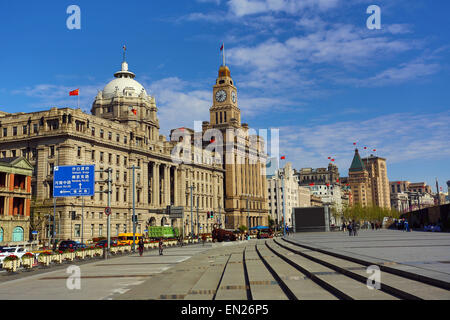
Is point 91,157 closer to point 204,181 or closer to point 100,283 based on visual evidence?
point 204,181

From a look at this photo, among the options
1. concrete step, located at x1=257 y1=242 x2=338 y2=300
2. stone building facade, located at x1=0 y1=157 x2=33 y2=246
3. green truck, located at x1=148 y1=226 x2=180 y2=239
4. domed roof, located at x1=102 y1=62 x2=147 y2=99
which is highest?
domed roof, located at x1=102 y1=62 x2=147 y2=99

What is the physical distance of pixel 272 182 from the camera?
18400 cm

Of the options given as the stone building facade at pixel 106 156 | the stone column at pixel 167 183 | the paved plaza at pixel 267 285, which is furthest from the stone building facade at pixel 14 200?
the paved plaza at pixel 267 285

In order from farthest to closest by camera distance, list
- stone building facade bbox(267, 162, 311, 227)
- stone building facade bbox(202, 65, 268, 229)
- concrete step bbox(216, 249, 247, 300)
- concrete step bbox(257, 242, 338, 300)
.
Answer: stone building facade bbox(267, 162, 311, 227) < stone building facade bbox(202, 65, 268, 229) < concrete step bbox(216, 249, 247, 300) < concrete step bbox(257, 242, 338, 300)

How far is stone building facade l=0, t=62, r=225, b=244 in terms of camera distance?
7350cm

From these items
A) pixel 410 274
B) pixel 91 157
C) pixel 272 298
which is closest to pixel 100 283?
pixel 272 298

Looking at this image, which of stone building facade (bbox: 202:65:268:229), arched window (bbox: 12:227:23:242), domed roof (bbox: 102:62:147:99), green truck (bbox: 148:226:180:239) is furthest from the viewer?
stone building facade (bbox: 202:65:268:229)

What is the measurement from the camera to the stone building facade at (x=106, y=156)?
73500 mm

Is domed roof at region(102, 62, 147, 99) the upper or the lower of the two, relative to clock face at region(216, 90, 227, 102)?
lower

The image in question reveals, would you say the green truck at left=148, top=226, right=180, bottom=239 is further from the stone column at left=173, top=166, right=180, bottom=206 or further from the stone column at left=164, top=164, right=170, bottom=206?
the stone column at left=173, top=166, right=180, bottom=206

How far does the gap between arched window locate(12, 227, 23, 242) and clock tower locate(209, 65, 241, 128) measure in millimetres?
97351

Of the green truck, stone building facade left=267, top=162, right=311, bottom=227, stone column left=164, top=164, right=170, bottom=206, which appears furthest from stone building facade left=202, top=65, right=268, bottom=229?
the green truck

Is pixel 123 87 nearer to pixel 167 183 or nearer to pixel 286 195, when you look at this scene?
pixel 167 183

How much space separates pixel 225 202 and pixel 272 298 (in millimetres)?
131675
